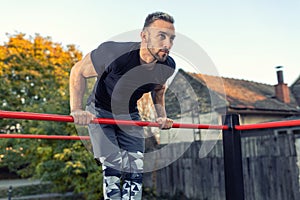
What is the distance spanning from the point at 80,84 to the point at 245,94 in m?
10.2

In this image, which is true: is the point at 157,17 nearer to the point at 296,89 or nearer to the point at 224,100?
the point at 224,100

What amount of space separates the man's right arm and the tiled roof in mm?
8348

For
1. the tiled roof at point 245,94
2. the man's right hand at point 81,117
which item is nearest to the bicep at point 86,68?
the man's right hand at point 81,117

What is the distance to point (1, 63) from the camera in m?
11.0

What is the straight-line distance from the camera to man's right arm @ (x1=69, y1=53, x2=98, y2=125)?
1304 mm

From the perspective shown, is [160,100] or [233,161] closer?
[233,161]

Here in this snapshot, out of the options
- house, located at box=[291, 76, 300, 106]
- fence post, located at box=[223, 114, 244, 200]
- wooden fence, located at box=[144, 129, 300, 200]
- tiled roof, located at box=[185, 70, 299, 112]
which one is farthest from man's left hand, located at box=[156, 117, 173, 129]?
house, located at box=[291, 76, 300, 106]

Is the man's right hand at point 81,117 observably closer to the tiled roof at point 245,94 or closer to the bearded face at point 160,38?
the bearded face at point 160,38

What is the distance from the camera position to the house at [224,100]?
928 centimetres

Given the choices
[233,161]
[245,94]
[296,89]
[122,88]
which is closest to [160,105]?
[122,88]

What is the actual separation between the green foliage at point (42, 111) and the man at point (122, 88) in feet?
12.9

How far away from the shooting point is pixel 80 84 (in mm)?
1414

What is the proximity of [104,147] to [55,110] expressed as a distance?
4629 millimetres

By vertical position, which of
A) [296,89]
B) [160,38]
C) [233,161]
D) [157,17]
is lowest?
[233,161]
